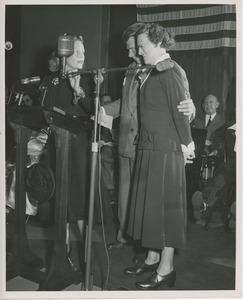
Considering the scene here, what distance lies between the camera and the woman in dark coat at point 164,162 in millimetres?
1609

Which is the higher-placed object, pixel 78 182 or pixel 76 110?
pixel 76 110

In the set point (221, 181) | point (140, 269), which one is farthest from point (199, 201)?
point (140, 269)

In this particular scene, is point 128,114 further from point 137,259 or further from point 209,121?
point 137,259

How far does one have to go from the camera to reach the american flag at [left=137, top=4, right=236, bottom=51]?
5.31 ft

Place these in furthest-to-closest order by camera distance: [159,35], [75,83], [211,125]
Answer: [211,125], [75,83], [159,35]

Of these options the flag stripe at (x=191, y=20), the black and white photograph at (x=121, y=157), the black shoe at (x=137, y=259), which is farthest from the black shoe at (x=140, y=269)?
the flag stripe at (x=191, y=20)

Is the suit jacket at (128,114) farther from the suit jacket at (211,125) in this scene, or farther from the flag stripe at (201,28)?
the suit jacket at (211,125)

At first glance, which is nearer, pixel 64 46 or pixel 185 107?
pixel 64 46

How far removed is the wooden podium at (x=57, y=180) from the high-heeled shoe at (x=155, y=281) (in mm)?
299

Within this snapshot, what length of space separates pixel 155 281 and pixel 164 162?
566 millimetres

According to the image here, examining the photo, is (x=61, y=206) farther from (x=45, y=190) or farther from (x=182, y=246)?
(x=182, y=246)

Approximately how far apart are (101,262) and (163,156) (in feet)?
2.50

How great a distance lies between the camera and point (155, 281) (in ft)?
5.39

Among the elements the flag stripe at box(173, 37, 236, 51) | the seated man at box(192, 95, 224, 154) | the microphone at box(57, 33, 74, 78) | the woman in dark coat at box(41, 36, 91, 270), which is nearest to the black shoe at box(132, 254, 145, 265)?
the woman in dark coat at box(41, 36, 91, 270)
